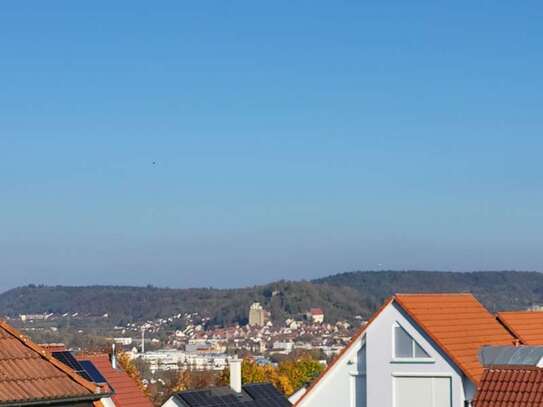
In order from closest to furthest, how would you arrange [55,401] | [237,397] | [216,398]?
[55,401], [216,398], [237,397]

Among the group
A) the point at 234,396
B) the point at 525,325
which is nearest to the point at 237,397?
the point at 234,396

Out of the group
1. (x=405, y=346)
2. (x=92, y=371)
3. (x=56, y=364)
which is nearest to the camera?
(x=56, y=364)

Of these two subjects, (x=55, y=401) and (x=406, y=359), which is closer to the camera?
(x=55, y=401)

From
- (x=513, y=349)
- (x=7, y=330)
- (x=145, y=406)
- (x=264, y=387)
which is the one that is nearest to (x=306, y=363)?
(x=264, y=387)

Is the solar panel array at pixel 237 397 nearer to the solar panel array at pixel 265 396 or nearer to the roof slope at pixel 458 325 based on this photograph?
the solar panel array at pixel 265 396

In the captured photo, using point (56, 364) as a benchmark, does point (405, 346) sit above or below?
above

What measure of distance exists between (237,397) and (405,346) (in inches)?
694

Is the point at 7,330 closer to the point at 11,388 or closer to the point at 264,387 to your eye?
the point at 11,388

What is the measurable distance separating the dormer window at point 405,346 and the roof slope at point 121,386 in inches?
440

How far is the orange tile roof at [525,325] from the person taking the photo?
32750 mm

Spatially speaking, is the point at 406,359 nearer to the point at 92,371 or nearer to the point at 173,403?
the point at 92,371

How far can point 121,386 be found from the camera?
1576 inches

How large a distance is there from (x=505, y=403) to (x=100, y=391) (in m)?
12.6

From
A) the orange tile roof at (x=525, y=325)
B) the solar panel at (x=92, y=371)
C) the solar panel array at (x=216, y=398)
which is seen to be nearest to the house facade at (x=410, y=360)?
the orange tile roof at (x=525, y=325)
